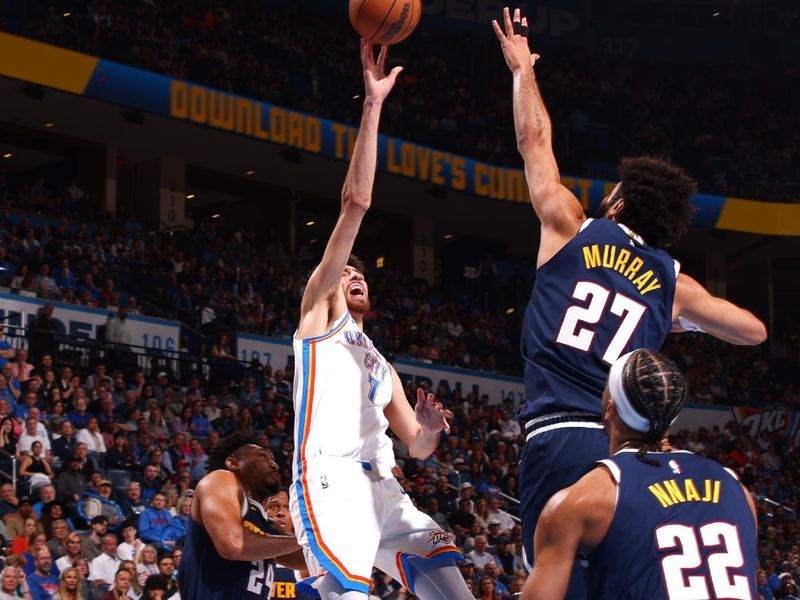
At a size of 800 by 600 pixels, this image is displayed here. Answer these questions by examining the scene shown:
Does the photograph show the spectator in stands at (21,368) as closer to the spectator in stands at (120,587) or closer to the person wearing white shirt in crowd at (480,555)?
the spectator in stands at (120,587)

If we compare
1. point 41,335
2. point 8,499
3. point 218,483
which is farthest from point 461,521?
point 218,483

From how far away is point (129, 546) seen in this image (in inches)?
453

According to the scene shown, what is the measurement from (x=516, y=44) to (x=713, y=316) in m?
1.51

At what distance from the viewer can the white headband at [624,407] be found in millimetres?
3160

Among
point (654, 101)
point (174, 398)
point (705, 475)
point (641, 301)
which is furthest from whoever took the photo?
point (654, 101)

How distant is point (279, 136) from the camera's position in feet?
77.0

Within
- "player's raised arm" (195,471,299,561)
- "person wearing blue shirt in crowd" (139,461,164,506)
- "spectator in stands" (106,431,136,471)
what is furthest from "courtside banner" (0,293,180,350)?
"player's raised arm" (195,471,299,561)

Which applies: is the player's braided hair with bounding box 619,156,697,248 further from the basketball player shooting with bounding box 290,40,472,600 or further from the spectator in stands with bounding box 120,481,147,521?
the spectator in stands with bounding box 120,481,147,521

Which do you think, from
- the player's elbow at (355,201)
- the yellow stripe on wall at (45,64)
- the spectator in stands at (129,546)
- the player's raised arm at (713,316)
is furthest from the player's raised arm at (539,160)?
the yellow stripe on wall at (45,64)

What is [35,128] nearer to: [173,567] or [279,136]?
[279,136]

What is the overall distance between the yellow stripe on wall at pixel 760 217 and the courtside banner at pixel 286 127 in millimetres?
24

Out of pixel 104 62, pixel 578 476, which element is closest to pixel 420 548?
pixel 578 476

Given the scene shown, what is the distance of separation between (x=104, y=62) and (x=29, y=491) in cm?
1123

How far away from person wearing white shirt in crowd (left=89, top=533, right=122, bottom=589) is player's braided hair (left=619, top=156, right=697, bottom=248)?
8.12 m
